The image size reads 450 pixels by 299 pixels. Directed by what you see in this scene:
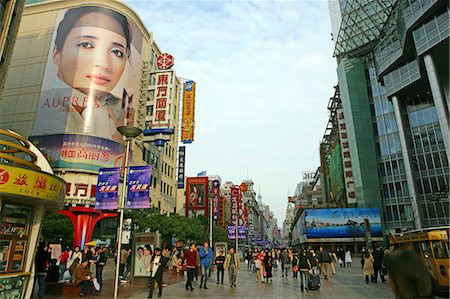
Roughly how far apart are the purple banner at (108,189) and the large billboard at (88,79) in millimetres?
29027

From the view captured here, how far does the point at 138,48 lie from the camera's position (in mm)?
50781

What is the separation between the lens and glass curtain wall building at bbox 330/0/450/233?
127ft

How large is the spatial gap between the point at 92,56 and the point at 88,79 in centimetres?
360

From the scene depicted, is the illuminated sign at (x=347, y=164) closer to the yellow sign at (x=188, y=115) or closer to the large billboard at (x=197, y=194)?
the large billboard at (x=197, y=194)

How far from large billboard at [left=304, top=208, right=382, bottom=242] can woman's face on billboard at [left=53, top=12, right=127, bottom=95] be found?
141 feet

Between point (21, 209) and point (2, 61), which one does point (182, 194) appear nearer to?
point (2, 61)

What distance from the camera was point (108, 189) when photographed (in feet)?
45.8

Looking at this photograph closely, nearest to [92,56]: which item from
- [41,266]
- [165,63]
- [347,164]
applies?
[165,63]

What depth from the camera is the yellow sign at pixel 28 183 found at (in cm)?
909

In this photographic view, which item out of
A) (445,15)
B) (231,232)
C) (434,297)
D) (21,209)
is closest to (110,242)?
(231,232)

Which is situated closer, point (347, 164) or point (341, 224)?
point (341, 224)

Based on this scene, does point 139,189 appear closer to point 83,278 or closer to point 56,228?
point 83,278

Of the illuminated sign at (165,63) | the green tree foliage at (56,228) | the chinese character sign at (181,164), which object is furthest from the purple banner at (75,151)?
the chinese character sign at (181,164)

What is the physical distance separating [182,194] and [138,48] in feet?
146
